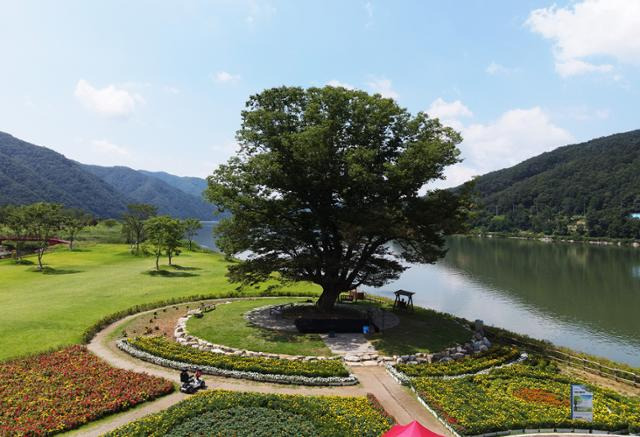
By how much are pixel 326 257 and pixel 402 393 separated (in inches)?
550

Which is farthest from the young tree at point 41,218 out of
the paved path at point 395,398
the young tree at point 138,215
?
the paved path at point 395,398

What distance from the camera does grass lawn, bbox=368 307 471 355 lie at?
86.5 ft

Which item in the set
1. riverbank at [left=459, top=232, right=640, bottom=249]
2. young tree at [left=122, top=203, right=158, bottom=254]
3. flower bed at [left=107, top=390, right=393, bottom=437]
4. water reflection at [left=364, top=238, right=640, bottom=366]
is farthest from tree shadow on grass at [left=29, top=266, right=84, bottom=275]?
riverbank at [left=459, top=232, right=640, bottom=249]

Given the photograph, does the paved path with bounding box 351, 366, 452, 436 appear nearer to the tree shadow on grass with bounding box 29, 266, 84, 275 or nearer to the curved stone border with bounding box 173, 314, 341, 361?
the curved stone border with bounding box 173, 314, 341, 361

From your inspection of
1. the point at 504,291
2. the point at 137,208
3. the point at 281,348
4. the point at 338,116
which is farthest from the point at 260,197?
the point at 137,208

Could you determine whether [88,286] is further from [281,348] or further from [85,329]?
[281,348]

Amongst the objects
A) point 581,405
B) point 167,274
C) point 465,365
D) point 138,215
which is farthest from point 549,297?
point 138,215

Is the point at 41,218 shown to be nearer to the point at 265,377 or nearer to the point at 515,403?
the point at 265,377

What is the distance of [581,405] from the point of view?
16594 millimetres

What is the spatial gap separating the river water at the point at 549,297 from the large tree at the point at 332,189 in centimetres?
1988

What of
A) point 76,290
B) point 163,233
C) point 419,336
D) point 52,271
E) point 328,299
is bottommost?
point 52,271

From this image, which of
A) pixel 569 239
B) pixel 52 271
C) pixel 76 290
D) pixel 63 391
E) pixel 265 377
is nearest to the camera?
pixel 63 391

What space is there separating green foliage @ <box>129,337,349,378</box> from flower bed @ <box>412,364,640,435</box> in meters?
4.68

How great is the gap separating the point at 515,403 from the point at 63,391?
69.3 feet
